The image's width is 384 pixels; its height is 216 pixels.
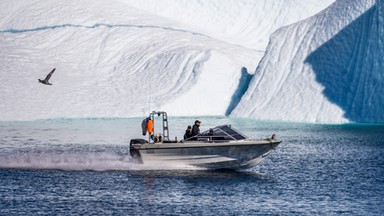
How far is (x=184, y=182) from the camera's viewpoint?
3275 centimetres

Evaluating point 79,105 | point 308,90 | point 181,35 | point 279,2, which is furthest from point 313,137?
point 279,2

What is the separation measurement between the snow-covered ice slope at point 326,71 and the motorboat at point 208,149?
25.7m

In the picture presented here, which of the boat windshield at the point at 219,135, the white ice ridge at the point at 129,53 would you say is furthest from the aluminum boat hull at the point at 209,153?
the white ice ridge at the point at 129,53

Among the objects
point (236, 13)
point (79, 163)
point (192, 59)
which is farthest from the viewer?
point (236, 13)

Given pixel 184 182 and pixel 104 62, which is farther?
pixel 104 62

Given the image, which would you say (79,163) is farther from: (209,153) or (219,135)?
(219,135)

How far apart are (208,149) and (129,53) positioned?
42053 millimetres

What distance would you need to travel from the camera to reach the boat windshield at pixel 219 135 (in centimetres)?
3456

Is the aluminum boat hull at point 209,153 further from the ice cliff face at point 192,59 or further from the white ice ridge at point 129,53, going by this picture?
the white ice ridge at point 129,53

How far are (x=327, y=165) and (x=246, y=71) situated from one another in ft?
110

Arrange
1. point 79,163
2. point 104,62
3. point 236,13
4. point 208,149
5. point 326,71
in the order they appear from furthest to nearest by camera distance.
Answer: point 236,13 → point 104,62 → point 326,71 → point 79,163 → point 208,149

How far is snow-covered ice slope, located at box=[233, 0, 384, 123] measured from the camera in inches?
2378

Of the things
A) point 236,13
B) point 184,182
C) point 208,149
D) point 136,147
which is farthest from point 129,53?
point 184,182

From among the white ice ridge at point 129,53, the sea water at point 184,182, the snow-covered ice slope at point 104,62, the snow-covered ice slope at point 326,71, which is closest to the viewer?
the sea water at point 184,182
